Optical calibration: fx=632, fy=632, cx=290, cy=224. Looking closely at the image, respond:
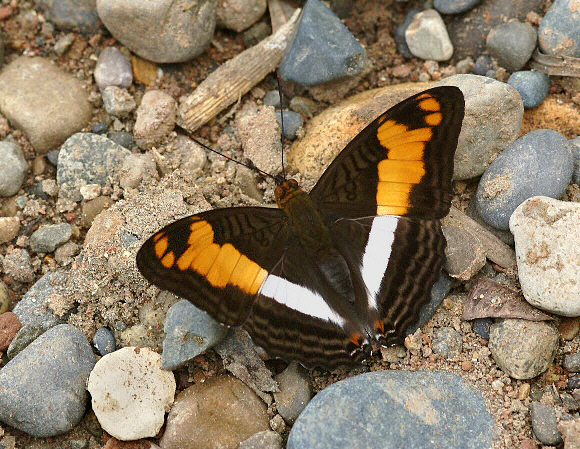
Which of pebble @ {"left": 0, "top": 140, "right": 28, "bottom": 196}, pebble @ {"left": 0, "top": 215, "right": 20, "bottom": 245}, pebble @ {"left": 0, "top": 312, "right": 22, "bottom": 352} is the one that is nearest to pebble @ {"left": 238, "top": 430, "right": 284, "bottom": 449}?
pebble @ {"left": 0, "top": 312, "right": 22, "bottom": 352}

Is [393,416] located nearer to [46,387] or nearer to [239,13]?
[46,387]

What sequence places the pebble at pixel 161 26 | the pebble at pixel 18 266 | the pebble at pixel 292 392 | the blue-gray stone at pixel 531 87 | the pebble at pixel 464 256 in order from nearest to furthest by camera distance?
1. the pebble at pixel 292 392
2. the pebble at pixel 464 256
3. the pebble at pixel 18 266
4. the blue-gray stone at pixel 531 87
5. the pebble at pixel 161 26

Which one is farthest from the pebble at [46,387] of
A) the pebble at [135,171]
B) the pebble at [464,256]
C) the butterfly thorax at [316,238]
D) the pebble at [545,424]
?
the pebble at [545,424]

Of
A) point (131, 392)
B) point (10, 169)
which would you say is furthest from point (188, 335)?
point (10, 169)

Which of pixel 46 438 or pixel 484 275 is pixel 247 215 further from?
pixel 46 438

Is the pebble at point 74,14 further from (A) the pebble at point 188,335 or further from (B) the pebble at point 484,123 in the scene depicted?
(B) the pebble at point 484,123

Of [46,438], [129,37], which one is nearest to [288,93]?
[129,37]
